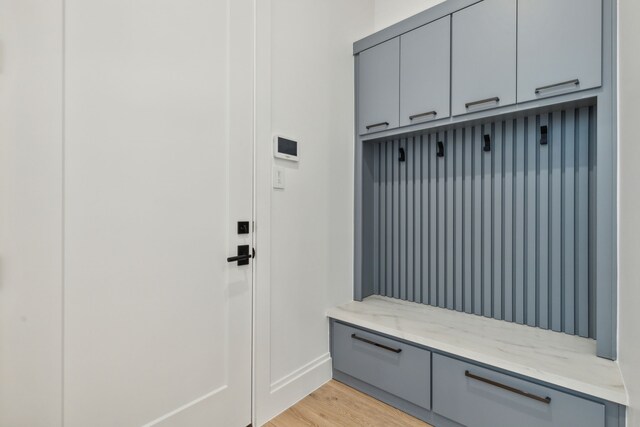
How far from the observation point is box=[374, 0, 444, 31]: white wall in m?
2.31

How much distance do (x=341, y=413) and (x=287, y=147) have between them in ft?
5.08

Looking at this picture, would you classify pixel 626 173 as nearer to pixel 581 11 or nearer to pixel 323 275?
pixel 581 11

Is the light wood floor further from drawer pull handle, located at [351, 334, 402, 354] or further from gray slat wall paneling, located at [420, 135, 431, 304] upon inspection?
gray slat wall paneling, located at [420, 135, 431, 304]

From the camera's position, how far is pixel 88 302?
3.82ft

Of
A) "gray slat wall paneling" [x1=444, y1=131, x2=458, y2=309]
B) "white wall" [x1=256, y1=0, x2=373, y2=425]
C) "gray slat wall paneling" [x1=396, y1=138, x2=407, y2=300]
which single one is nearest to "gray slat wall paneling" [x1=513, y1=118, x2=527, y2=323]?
"gray slat wall paneling" [x1=444, y1=131, x2=458, y2=309]

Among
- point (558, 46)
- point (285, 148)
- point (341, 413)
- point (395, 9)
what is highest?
point (395, 9)

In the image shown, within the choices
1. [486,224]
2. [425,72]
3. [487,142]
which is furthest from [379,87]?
[486,224]

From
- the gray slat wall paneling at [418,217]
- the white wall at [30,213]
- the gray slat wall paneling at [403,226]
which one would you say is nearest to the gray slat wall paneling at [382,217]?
the gray slat wall paneling at [403,226]

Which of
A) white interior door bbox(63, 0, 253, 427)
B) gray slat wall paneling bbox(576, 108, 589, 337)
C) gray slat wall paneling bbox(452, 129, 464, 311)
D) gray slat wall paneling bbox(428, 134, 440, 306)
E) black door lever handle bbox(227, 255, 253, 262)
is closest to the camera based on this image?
white interior door bbox(63, 0, 253, 427)

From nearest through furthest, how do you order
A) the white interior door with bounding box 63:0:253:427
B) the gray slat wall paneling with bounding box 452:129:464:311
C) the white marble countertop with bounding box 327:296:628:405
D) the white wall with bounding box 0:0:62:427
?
1. the white wall with bounding box 0:0:62:427
2. the white interior door with bounding box 63:0:253:427
3. the white marble countertop with bounding box 327:296:628:405
4. the gray slat wall paneling with bounding box 452:129:464:311

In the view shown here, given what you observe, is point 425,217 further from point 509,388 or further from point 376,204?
point 509,388

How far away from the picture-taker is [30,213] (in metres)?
1.04

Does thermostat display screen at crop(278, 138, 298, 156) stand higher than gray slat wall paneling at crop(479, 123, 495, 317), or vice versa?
thermostat display screen at crop(278, 138, 298, 156)

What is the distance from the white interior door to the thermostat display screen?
0.20 meters
